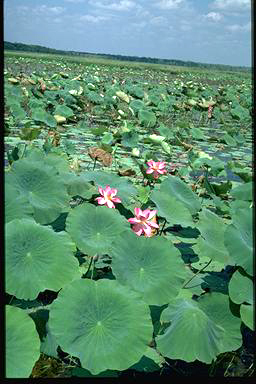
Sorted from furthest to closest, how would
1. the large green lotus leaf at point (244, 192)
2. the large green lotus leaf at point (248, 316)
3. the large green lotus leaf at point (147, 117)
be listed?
the large green lotus leaf at point (147, 117), the large green lotus leaf at point (244, 192), the large green lotus leaf at point (248, 316)

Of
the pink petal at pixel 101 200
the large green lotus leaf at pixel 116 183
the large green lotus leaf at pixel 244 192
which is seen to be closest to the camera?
the pink petal at pixel 101 200

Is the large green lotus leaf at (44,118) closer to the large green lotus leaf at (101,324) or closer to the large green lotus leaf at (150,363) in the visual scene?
the large green lotus leaf at (150,363)

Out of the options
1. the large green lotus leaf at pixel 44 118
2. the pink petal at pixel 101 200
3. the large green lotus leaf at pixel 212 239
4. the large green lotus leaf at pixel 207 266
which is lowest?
the large green lotus leaf at pixel 207 266

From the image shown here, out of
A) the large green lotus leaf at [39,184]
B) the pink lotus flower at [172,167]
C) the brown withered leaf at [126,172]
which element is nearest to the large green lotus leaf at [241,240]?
the large green lotus leaf at [39,184]

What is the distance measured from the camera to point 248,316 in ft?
6.10

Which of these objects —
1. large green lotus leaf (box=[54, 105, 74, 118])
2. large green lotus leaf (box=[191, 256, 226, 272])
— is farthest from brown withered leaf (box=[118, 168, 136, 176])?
large green lotus leaf (box=[54, 105, 74, 118])

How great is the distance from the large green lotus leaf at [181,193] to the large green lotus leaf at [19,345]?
5.70 feet

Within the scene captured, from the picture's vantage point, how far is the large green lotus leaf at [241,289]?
6.34 ft

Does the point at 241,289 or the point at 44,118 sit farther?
the point at 44,118

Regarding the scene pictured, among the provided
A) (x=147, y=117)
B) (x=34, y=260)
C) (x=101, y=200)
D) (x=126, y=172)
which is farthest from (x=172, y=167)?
(x=34, y=260)

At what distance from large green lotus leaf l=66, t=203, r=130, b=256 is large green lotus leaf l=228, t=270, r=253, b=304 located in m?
0.61

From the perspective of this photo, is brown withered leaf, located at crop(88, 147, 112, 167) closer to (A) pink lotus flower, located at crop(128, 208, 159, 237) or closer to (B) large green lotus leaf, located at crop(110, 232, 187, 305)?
(A) pink lotus flower, located at crop(128, 208, 159, 237)

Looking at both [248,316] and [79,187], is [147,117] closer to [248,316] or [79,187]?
[79,187]

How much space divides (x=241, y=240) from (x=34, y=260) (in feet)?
3.34
